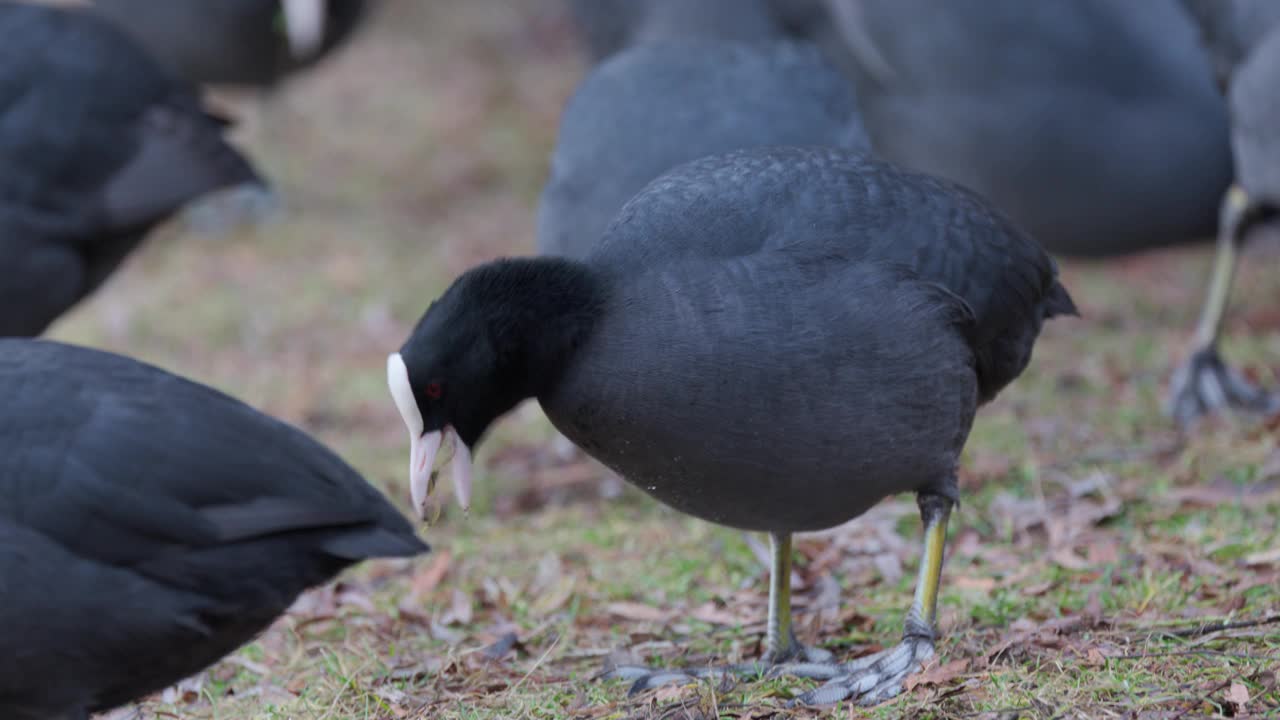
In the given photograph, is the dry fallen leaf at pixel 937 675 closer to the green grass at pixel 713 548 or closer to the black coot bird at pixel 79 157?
the green grass at pixel 713 548

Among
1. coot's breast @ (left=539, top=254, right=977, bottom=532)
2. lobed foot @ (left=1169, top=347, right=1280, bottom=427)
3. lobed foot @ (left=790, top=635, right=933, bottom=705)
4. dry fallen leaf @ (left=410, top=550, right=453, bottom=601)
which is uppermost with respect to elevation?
coot's breast @ (left=539, top=254, right=977, bottom=532)

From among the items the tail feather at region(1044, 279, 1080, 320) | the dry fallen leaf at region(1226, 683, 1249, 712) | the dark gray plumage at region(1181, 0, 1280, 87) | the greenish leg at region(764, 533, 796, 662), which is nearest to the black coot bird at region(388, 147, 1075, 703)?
the greenish leg at region(764, 533, 796, 662)

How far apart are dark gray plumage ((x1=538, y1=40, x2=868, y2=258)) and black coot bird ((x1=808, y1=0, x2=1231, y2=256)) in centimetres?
155

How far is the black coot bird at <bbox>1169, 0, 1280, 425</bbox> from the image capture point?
18.5 feet

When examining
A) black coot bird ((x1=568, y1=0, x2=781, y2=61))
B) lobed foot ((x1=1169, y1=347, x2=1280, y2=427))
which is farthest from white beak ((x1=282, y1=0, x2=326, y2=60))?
lobed foot ((x1=1169, y1=347, x2=1280, y2=427))

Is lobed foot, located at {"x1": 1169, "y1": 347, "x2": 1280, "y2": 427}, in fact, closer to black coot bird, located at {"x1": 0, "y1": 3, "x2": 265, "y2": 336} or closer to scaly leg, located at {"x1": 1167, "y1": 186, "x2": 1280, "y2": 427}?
scaly leg, located at {"x1": 1167, "y1": 186, "x2": 1280, "y2": 427}

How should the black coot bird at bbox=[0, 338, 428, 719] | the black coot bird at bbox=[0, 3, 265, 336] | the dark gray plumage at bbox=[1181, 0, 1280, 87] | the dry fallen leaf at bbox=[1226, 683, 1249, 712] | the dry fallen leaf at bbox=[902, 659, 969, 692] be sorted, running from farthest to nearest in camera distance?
the dark gray plumage at bbox=[1181, 0, 1280, 87] < the black coot bird at bbox=[0, 3, 265, 336] < the dry fallen leaf at bbox=[902, 659, 969, 692] < the dry fallen leaf at bbox=[1226, 683, 1249, 712] < the black coot bird at bbox=[0, 338, 428, 719]

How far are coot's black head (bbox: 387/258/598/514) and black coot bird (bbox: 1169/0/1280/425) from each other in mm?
3203

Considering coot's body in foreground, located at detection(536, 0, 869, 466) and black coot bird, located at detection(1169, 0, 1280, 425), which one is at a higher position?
coot's body in foreground, located at detection(536, 0, 869, 466)

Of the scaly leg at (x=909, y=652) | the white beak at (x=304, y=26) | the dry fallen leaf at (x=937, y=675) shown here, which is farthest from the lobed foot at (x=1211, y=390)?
the white beak at (x=304, y=26)

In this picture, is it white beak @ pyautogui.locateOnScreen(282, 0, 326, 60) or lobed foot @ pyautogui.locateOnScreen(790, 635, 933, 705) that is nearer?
lobed foot @ pyautogui.locateOnScreen(790, 635, 933, 705)

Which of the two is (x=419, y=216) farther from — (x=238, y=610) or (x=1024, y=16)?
(x=238, y=610)

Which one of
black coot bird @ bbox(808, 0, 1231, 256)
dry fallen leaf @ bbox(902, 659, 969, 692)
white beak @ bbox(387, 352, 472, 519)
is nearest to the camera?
white beak @ bbox(387, 352, 472, 519)

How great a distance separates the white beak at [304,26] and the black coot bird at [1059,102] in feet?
10.9
